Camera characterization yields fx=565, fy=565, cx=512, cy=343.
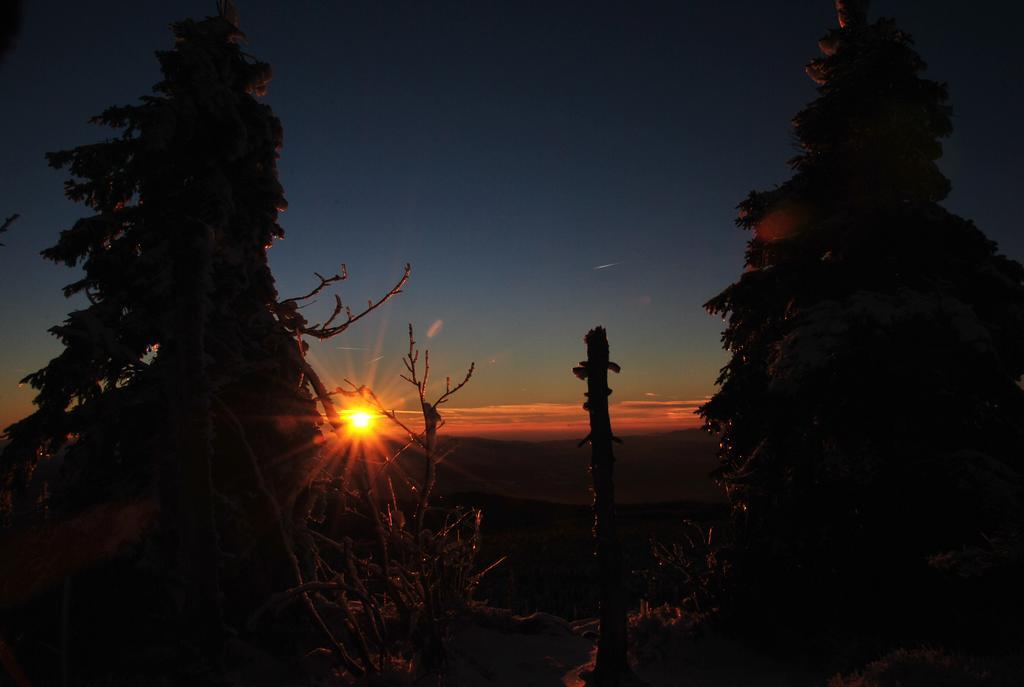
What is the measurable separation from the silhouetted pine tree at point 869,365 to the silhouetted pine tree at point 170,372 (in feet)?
27.6

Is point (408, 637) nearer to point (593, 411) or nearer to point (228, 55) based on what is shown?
point (593, 411)

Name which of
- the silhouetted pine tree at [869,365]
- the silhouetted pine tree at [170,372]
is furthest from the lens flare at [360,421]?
the silhouetted pine tree at [869,365]

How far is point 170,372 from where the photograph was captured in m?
9.05

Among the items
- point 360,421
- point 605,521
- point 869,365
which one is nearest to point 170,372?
point 360,421

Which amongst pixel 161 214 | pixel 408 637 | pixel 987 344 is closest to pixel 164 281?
pixel 161 214

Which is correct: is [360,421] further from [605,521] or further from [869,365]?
[869,365]

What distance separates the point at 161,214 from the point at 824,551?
504 inches

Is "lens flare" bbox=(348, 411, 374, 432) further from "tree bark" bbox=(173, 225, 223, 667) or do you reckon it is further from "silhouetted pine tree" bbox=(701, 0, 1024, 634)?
"silhouetted pine tree" bbox=(701, 0, 1024, 634)

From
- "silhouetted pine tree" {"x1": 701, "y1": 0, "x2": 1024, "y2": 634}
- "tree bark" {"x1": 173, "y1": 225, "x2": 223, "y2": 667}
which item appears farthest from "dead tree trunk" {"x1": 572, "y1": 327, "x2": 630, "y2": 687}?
"tree bark" {"x1": 173, "y1": 225, "x2": 223, "y2": 667}

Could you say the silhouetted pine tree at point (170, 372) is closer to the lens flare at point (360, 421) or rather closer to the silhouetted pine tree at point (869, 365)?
the lens flare at point (360, 421)

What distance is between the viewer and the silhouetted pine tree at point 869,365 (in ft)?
28.9

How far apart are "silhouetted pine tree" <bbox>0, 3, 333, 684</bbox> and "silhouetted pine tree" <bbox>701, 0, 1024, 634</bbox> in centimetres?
841

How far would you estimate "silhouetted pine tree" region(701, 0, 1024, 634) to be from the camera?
347 inches

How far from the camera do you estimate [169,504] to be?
907 cm
